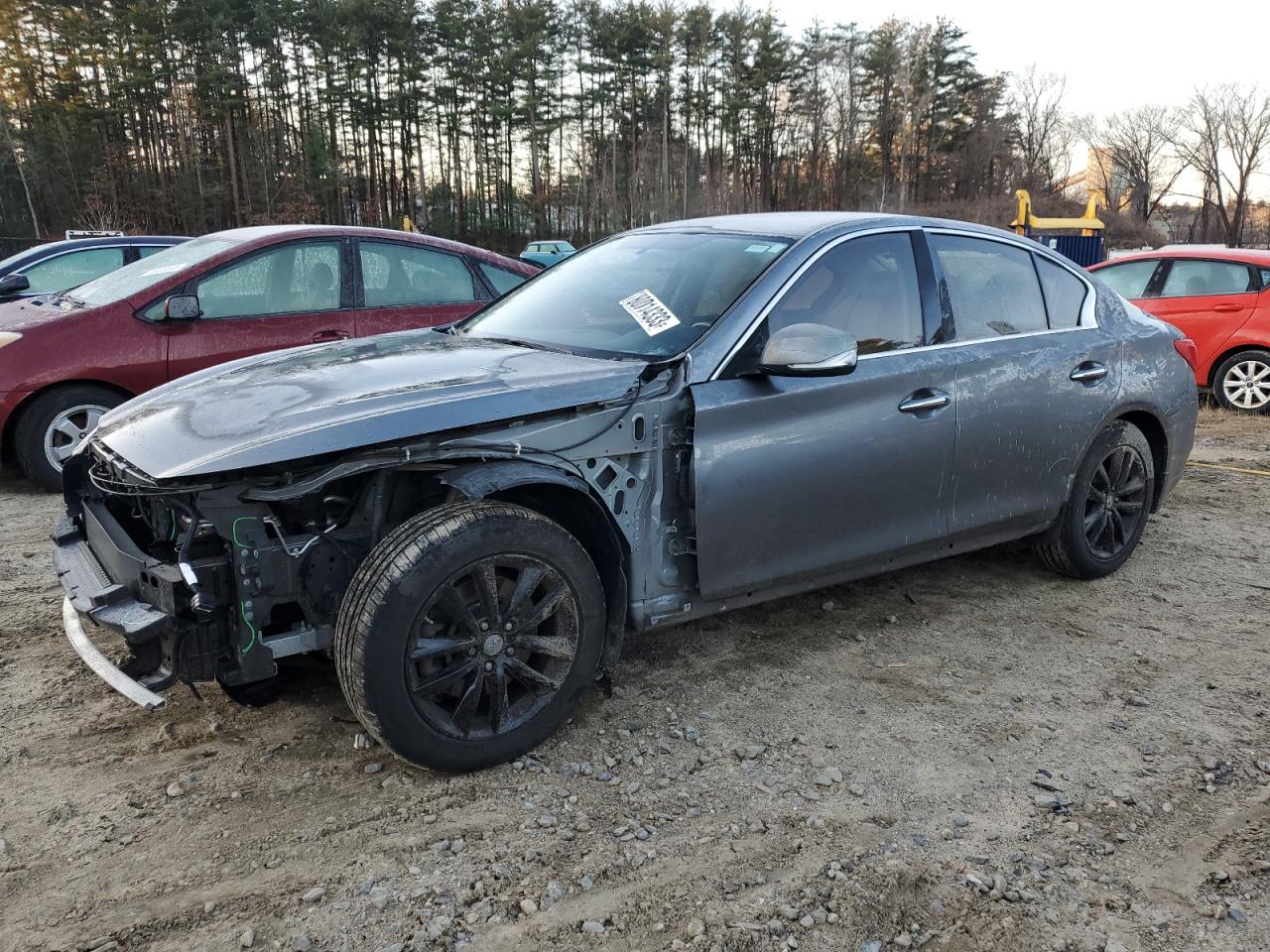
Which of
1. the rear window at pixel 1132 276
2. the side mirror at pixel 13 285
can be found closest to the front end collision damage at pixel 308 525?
the side mirror at pixel 13 285

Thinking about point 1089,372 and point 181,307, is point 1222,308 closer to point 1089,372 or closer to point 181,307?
point 1089,372

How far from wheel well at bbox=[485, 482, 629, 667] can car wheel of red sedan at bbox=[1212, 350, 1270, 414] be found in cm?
867

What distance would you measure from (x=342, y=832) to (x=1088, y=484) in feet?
11.7

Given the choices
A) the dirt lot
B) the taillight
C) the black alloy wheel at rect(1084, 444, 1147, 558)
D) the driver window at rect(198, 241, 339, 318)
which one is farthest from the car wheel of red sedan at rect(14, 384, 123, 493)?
the taillight

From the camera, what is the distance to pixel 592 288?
3863 millimetres

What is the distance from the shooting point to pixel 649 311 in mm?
3496

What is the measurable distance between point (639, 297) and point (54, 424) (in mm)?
4206

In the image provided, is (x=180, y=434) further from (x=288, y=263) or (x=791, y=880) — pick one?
(x=288, y=263)

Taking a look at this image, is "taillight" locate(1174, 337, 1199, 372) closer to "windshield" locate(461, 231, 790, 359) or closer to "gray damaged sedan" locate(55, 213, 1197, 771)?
"gray damaged sedan" locate(55, 213, 1197, 771)

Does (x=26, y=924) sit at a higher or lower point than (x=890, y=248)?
lower

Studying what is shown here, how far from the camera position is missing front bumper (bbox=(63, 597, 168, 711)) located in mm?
2516

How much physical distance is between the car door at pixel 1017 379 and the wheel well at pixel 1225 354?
19.7 ft

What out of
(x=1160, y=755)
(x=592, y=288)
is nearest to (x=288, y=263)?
(x=592, y=288)

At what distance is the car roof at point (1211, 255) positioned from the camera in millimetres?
9133
